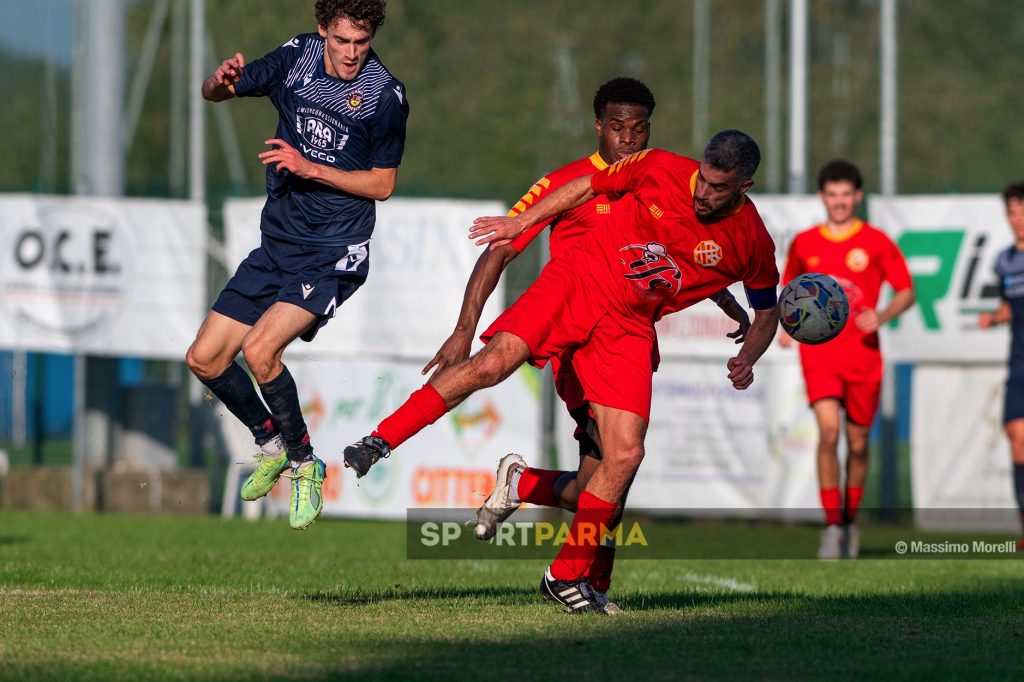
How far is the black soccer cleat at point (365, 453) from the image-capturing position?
713cm

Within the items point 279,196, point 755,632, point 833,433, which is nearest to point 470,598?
point 755,632

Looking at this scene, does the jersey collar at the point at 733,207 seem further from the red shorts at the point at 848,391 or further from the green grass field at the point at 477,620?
the red shorts at the point at 848,391

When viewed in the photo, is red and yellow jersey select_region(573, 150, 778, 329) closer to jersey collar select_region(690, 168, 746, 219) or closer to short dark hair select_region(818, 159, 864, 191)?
jersey collar select_region(690, 168, 746, 219)

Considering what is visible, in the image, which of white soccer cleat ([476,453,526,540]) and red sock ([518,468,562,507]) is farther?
red sock ([518,468,562,507])

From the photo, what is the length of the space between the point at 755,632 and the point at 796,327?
191 centimetres

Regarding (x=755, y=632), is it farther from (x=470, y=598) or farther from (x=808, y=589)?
(x=808, y=589)

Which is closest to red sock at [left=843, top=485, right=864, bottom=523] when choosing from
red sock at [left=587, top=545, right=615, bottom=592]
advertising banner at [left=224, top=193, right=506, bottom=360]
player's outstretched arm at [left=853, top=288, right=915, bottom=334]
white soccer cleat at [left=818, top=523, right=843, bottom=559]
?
white soccer cleat at [left=818, top=523, right=843, bottom=559]

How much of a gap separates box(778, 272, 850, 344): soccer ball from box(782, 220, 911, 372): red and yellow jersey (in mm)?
4007

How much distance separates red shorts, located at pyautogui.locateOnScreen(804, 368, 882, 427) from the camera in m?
12.4

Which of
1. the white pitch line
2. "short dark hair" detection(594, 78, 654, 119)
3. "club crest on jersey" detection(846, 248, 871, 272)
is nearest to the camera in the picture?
"short dark hair" detection(594, 78, 654, 119)

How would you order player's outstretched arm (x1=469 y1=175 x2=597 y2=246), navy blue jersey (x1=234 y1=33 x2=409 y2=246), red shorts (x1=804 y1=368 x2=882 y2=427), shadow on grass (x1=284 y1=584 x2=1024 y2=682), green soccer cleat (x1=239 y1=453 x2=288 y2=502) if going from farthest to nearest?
red shorts (x1=804 y1=368 x2=882 y2=427) < green soccer cleat (x1=239 y1=453 x2=288 y2=502) < navy blue jersey (x1=234 y1=33 x2=409 y2=246) < player's outstretched arm (x1=469 y1=175 x2=597 y2=246) < shadow on grass (x1=284 y1=584 x2=1024 y2=682)

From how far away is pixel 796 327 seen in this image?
8.38 m

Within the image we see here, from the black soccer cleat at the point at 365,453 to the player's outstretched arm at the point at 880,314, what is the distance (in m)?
5.85

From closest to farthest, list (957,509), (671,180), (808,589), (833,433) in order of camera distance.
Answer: (671,180), (808,589), (833,433), (957,509)
